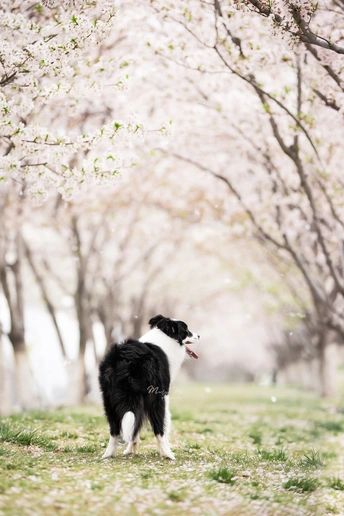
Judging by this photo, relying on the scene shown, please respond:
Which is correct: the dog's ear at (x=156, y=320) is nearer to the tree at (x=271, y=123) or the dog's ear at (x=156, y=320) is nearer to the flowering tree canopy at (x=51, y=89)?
the flowering tree canopy at (x=51, y=89)

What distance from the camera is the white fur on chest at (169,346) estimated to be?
837cm

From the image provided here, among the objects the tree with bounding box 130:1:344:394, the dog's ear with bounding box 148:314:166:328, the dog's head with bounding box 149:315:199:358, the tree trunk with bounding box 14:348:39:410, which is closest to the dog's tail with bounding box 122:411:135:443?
the dog's head with bounding box 149:315:199:358

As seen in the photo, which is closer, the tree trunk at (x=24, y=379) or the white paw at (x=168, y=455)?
the white paw at (x=168, y=455)

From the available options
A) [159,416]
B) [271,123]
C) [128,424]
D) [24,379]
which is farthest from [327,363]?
[128,424]

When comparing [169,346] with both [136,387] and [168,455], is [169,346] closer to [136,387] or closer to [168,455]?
[136,387]

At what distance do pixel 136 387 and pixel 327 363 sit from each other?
22451 mm

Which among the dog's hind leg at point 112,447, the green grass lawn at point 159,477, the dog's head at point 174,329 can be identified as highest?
the dog's head at point 174,329

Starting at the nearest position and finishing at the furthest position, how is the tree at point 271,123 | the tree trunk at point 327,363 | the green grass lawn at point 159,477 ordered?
the green grass lawn at point 159,477, the tree at point 271,123, the tree trunk at point 327,363

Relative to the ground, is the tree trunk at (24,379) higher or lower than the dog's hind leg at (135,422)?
higher

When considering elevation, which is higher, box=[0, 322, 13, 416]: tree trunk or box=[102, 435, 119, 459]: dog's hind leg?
box=[0, 322, 13, 416]: tree trunk

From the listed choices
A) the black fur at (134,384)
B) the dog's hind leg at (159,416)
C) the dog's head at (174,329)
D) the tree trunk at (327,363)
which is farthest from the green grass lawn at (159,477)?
the tree trunk at (327,363)

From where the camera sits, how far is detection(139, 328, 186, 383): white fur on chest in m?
8.37

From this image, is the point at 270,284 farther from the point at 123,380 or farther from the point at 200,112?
the point at 123,380

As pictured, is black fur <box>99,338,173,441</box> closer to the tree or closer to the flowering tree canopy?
the flowering tree canopy
